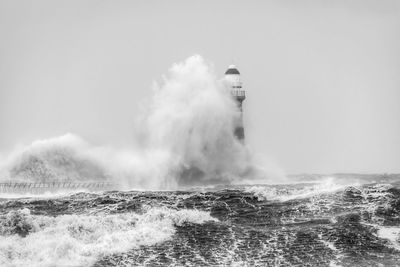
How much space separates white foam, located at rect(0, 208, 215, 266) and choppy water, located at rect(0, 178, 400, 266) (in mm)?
29

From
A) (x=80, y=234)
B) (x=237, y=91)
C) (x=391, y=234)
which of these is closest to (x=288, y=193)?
(x=391, y=234)

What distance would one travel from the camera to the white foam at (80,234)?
18484mm

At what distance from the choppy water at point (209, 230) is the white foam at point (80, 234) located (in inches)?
1.1

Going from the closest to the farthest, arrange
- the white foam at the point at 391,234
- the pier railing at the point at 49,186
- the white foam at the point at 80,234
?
the white foam at the point at 80,234 → the white foam at the point at 391,234 → the pier railing at the point at 49,186

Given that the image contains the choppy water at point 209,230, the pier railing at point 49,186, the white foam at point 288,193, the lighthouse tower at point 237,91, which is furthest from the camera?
the lighthouse tower at point 237,91

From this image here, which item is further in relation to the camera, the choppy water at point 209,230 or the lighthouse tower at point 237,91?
the lighthouse tower at point 237,91

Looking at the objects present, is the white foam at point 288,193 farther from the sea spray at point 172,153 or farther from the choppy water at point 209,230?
the sea spray at point 172,153

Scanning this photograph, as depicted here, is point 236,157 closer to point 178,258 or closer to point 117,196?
point 117,196

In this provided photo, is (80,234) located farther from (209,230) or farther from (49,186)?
(49,186)

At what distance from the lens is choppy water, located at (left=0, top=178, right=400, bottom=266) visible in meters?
18.6

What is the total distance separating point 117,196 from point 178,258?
8235 millimetres

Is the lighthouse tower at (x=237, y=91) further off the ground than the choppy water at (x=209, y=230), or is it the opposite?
the lighthouse tower at (x=237, y=91)

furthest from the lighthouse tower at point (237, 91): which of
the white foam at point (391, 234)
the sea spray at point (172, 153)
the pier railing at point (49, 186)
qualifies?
the white foam at point (391, 234)

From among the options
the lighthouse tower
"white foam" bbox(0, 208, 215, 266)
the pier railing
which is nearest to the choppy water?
"white foam" bbox(0, 208, 215, 266)
